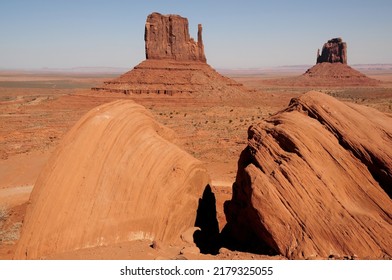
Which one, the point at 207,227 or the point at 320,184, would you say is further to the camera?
the point at 207,227

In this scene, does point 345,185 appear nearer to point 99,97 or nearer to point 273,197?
point 273,197

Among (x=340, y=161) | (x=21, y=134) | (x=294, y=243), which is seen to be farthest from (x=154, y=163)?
(x=21, y=134)

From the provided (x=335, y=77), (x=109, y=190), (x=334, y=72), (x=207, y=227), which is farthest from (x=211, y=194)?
(x=334, y=72)

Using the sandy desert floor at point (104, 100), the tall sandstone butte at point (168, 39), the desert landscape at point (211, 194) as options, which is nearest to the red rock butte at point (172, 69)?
the tall sandstone butte at point (168, 39)

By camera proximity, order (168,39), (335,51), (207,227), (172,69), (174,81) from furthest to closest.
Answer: (335,51)
(168,39)
(172,69)
(174,81)
(207,227)

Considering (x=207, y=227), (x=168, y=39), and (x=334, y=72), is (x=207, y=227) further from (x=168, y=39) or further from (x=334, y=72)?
(x=334, y=72)

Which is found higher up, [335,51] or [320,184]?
[335,51]

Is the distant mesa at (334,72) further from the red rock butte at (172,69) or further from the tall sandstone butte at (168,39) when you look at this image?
the tall sandstone butte at (168,39)
